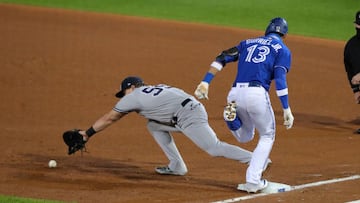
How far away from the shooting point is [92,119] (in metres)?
14.9

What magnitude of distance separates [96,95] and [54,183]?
20.5ft

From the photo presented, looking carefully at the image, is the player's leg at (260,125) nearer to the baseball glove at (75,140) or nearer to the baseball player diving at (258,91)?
the baseball player diving at (258,91)

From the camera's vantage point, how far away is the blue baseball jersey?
990 centimetres

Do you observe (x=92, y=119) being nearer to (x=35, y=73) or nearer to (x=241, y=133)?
(x=35, y=73)

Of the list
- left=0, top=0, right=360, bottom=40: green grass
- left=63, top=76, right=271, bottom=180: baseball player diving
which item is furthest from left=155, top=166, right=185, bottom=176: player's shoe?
left=0, top=0, right=360, bottom=40: green grass

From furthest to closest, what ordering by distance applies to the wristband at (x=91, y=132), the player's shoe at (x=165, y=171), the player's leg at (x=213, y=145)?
the player's shoe at (x=165, y=171) < the wristband at (x=91, y=132) < the player's leg at (x=213, y=145)

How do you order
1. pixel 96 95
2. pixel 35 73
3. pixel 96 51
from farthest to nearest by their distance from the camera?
pixel 96 51 < pixel 35 73 < pixel 96 95

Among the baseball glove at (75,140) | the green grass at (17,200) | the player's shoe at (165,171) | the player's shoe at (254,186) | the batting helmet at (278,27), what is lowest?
the player's shoe at (165,171)

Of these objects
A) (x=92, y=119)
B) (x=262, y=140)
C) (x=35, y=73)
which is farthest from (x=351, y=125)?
(x=35, y=73)

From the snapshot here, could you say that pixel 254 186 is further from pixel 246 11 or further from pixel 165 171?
pixel 246 11

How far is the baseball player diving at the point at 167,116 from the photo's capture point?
10141mm

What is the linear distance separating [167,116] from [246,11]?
656 inches

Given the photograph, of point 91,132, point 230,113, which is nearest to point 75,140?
point 91,132

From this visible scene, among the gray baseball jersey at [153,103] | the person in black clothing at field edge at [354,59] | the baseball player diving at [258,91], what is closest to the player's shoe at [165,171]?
the gray baseball jersey at [153,103]
